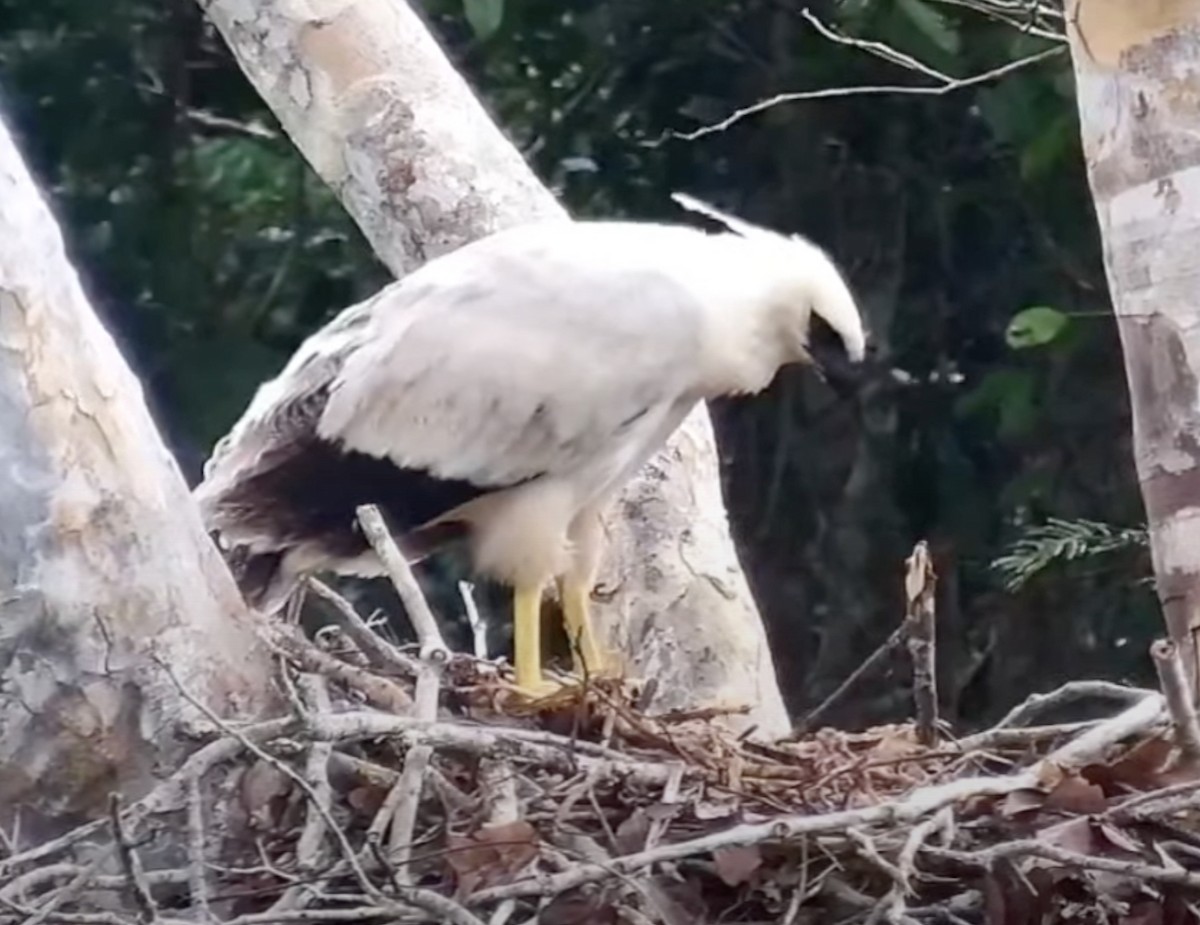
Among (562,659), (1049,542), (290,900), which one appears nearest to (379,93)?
(562,659)

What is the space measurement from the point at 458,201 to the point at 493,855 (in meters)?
1.64

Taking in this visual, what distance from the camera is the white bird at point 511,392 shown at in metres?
3.08

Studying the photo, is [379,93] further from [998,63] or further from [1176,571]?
[1176,571]

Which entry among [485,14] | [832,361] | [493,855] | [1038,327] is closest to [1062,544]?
[1038,327]

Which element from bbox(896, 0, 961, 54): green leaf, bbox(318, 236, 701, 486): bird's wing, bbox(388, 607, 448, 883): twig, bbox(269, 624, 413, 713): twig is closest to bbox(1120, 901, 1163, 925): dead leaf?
bbox(388, 607, 448, 883): twig

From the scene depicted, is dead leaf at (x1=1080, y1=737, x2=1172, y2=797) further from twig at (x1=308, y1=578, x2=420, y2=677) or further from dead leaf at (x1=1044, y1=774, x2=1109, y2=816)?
twig at (x1=308, y1=578, x2=420, y2=677)

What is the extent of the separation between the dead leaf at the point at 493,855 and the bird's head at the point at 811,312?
1070mm

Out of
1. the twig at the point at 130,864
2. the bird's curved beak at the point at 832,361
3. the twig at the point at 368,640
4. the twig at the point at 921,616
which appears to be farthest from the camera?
the bird's curved beak at the point at 832,361

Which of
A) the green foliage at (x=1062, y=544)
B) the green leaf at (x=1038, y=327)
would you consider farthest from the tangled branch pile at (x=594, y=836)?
the green leaf at (x=1038, y=327)

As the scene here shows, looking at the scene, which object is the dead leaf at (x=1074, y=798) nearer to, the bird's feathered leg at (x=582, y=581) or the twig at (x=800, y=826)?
the twig at (x=800, y=826)

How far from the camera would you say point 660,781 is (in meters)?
2.44

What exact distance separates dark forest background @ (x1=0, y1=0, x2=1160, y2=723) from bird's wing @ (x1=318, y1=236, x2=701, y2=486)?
198 centimetres

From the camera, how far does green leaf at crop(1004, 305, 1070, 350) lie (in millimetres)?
4387

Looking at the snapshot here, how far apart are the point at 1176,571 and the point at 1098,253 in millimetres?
2582
